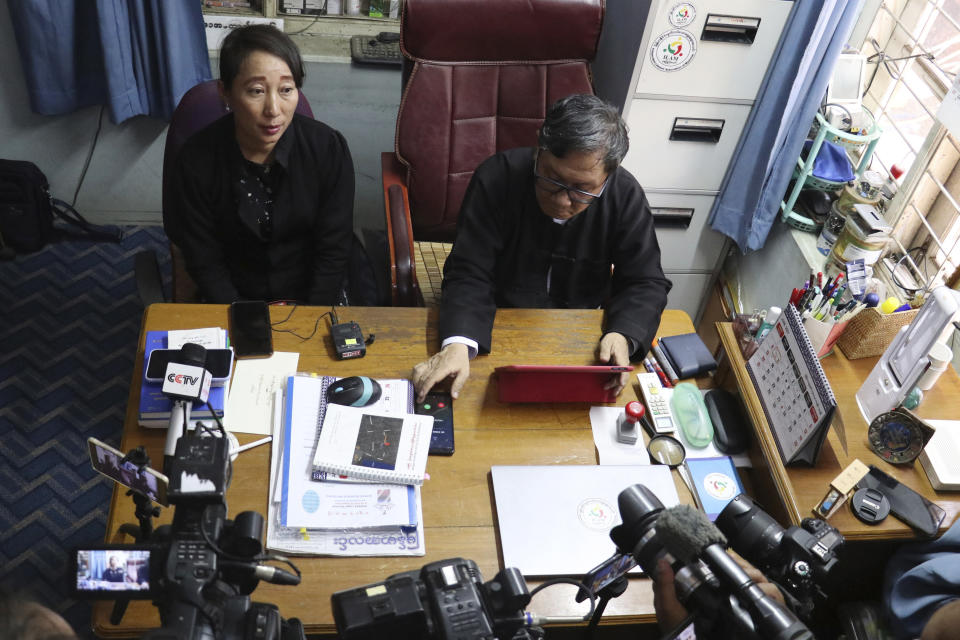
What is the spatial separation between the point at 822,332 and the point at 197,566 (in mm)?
1518

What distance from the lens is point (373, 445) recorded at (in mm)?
1560

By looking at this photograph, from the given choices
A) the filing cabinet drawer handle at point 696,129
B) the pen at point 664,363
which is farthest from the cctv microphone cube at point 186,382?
the filing cabinet drawer handle at point 696,129

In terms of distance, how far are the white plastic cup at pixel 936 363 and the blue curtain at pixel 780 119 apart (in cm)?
94

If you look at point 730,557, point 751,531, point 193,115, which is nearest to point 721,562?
point 730,557

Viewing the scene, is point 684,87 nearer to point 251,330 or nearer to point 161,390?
point 251,330

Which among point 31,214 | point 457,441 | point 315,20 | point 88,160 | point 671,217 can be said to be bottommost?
point 31,214

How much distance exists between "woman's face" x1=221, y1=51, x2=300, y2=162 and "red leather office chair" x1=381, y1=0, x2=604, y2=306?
46 cm

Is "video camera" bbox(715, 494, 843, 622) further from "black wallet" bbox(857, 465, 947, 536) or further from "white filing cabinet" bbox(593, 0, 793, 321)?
"white filing cabinet" bbox(593, 0, 793, 321)

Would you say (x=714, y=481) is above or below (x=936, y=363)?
below

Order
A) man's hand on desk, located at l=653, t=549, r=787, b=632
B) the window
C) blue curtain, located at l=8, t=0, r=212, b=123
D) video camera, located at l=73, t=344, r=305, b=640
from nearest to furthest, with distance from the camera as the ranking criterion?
video camera, located at l=73, t=344, r=305, b=640 < man's hand on desk, located at l=653, t=549, r=787, b=632 < the window < blue curtain, located at l=8, t=0, r=212, b=123

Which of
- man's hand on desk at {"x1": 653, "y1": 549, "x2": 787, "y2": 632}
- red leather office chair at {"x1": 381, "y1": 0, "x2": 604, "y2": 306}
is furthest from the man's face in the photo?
man's hand on desk at {"x1": 653, "y1": 549, "x2": 787, "y2": 632}

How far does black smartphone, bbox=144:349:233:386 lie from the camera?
1.58 meters

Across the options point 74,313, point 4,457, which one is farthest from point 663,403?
point 74,313

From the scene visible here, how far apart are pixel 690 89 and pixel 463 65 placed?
73 centimetres
